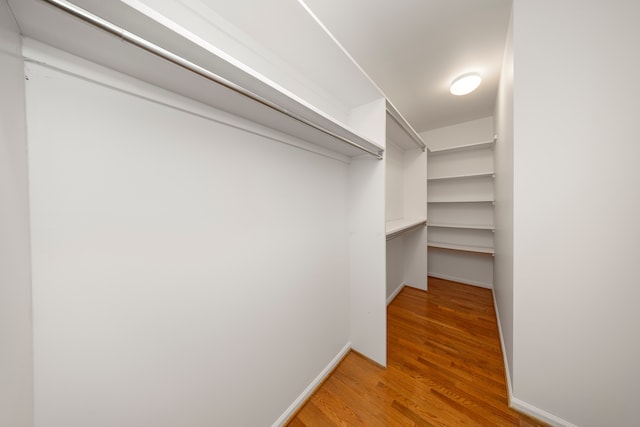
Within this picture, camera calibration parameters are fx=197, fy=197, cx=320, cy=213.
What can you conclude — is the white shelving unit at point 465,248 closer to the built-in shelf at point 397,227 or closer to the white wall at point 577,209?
the built-in shelf at point 397,227

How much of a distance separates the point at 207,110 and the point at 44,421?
1.10m

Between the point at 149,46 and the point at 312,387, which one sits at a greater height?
the point at 149,46

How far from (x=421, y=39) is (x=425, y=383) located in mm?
2586

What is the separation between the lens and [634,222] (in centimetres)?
99

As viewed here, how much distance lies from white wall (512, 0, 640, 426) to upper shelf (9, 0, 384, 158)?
3.03 ft

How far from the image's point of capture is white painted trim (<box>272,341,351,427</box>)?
121 centimetres

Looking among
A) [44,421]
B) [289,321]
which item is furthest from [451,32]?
[44,421]

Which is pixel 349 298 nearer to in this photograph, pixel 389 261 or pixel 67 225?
pixel 389 261

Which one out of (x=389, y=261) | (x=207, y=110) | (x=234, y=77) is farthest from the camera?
(x=389, y=261)

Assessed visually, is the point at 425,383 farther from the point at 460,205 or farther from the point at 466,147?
the point at 466,147

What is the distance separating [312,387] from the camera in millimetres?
1409

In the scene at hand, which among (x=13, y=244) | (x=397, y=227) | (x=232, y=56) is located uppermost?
(x=232, y=56)

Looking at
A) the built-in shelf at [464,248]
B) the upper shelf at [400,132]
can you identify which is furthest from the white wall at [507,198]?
the built-in shelf at [464,248]

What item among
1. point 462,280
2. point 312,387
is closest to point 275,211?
point 312,387
